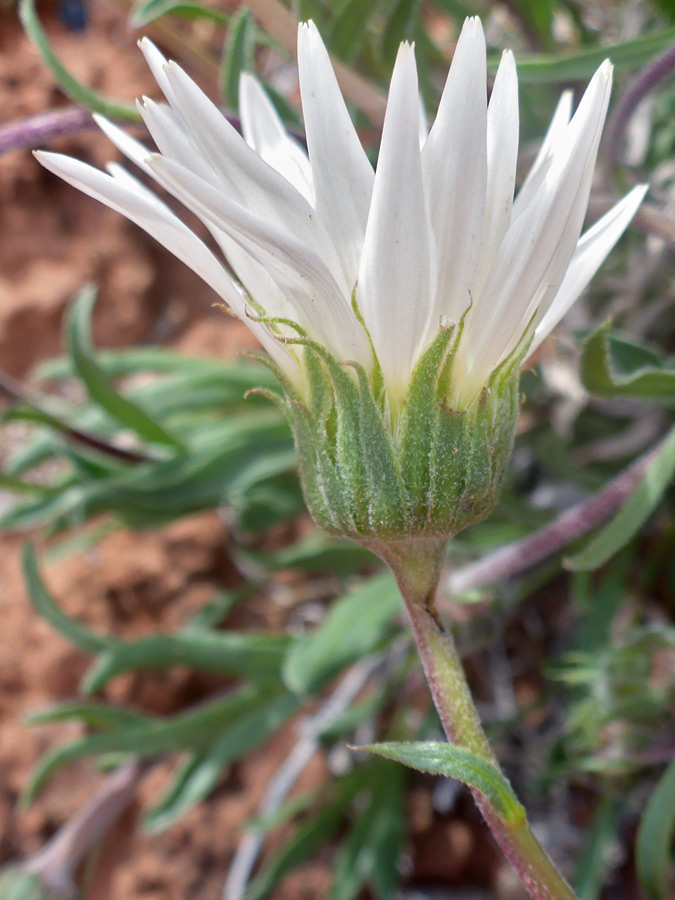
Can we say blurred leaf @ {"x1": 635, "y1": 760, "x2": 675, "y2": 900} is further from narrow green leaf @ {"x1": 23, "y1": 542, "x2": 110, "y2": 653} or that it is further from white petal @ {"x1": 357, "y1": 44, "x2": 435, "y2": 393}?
narrow green leaf @ {"x1": 23, "y1": 542, "x2": 110, "y2": 653}

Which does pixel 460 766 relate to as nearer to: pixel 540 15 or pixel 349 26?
pixel 349 26

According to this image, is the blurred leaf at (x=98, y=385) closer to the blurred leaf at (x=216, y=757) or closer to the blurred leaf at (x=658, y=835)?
the blurred leaf at (x=216, y=757)

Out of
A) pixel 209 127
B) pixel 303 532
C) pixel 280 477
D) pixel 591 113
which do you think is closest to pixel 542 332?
pixel 591 113

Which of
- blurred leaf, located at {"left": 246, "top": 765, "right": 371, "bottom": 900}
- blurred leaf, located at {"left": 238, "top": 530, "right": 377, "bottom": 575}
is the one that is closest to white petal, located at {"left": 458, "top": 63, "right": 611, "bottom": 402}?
blurred leaf, located at {"left": 238, "top": 530, "right": 377, "bottom": 575}

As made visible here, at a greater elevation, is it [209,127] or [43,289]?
[43,289]

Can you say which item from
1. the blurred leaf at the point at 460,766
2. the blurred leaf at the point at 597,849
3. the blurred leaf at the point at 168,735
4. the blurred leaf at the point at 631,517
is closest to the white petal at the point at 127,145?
the blurred leaf at the point at 460,766

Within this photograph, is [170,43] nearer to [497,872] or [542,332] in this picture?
[542,332]
